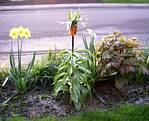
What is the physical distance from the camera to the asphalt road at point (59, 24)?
30.1 feet

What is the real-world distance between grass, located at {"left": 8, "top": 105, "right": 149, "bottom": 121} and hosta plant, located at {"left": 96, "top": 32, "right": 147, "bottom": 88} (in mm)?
366

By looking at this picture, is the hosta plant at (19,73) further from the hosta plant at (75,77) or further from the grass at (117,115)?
the grass at (117,115)

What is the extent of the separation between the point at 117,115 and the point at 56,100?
34.2 inches

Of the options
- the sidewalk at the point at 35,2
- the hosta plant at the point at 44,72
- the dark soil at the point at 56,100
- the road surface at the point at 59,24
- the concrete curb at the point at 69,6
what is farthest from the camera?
the sidewalk at the point at 35,2

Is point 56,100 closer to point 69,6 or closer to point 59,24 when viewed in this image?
point 59,24

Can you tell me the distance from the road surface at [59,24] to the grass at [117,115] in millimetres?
3931

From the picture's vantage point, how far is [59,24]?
35.9 feet

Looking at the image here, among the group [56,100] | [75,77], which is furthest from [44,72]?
[75,77]

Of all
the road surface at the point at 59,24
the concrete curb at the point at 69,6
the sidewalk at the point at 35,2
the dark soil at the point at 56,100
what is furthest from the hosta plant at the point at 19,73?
the sidewalk at the point at 35,2

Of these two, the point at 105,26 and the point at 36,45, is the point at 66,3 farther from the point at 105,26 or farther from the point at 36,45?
the point at 36,45

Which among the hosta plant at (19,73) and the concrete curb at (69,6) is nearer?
the hosta plant at (19,73)

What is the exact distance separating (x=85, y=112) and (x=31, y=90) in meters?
0.96

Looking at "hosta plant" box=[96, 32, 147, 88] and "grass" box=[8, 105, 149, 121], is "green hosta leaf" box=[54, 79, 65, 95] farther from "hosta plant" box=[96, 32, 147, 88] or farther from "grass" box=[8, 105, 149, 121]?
"hosta plant" box=[96, 32, 147, 88]

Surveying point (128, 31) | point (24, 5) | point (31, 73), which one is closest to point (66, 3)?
point (24, 5)
